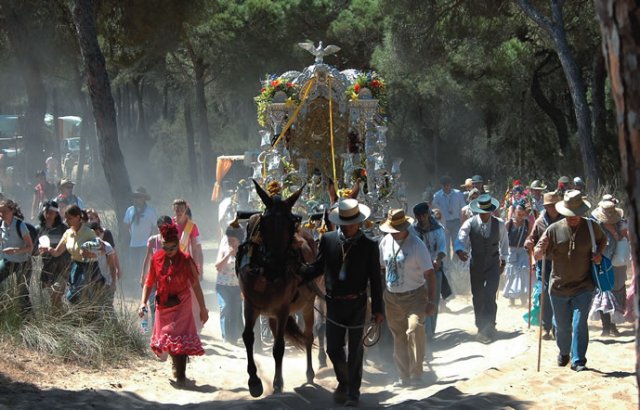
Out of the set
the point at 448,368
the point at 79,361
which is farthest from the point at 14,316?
the point at 448,368

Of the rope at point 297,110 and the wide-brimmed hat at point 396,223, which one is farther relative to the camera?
the rope at point 297,110

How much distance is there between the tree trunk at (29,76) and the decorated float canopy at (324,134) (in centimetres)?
1198

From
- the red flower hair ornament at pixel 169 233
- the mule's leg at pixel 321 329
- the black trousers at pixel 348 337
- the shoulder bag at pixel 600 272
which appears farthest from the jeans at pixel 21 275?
the shoulder bag at pixel 600 272

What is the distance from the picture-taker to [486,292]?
12.1 meters

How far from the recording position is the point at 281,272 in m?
8.86

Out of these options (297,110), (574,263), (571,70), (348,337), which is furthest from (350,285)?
(571,70)

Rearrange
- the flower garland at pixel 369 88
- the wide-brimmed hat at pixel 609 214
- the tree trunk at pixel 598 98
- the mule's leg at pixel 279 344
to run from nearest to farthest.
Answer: the mule's leg at pixel 279 344, the wide-brimmed hat at pixel 609 214, the flower garland at pixel 369 88, the tree trunk at pixel 598 98

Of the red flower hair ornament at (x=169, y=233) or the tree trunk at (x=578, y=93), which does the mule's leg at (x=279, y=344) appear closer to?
the red flower hair ornament at (x=169, y=233)

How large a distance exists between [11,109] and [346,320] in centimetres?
5793

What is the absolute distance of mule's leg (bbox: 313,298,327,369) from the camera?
11016 millimetres

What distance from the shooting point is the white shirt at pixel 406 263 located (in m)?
9.91

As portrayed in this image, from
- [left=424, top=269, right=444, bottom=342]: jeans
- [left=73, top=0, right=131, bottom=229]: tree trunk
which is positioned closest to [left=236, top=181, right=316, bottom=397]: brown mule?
[left=424, top=269, right=444, bottom=342]: jeans

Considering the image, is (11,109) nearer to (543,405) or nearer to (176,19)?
(176,19)

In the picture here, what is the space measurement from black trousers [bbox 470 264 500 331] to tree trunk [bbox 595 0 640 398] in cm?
828
